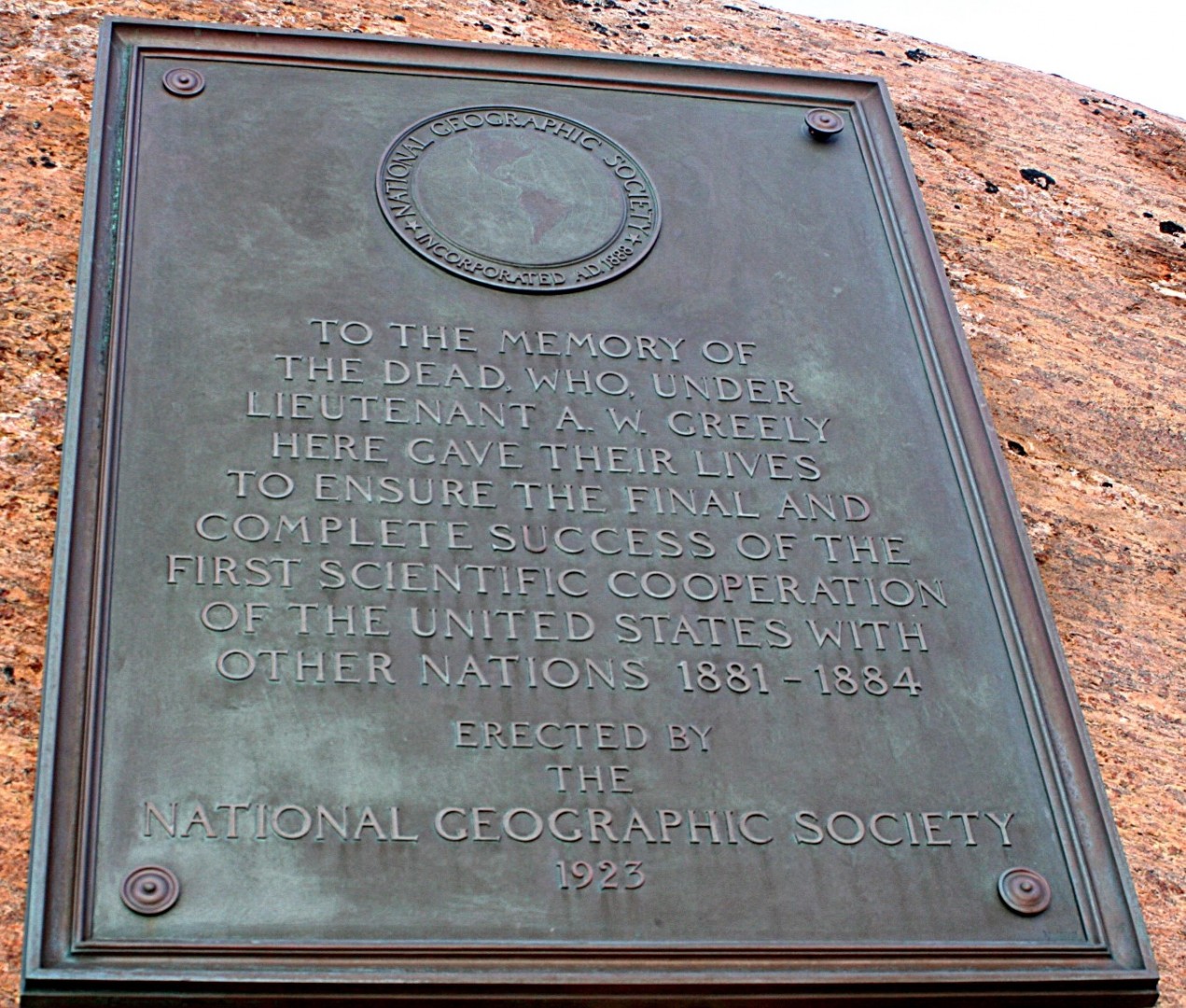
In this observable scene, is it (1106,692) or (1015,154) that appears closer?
(1106,692)

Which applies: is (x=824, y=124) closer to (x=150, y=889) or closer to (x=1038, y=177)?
(x=1038, y=177)

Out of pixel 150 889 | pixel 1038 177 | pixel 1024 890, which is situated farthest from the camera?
pixel 1038 177

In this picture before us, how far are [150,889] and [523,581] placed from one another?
3.80 feet

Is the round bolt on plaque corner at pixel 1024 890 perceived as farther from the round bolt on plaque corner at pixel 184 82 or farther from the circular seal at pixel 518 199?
the round bolt on plaque corner at pixel 184 82

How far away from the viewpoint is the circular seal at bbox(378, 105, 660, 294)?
487 cm

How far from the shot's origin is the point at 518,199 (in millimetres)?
5078

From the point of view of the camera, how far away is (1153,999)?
373 centimetres

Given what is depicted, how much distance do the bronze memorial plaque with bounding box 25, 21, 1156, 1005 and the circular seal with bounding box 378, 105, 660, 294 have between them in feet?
0.04

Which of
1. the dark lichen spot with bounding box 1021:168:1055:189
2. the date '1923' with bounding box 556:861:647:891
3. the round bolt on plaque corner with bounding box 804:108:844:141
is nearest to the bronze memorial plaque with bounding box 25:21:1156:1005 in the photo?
the date '1923' with bounding box 556:861:647:891

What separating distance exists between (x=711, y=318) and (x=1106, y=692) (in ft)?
4.97

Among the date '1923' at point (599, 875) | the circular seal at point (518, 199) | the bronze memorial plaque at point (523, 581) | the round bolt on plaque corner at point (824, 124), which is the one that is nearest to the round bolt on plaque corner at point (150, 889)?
the bronze memorial plaque at point (523, 581)

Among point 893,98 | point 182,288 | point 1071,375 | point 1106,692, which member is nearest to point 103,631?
point 182,288

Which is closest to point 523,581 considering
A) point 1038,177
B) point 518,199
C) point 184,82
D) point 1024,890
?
point 1024,890

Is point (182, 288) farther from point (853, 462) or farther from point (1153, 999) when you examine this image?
point (1153, 999)
